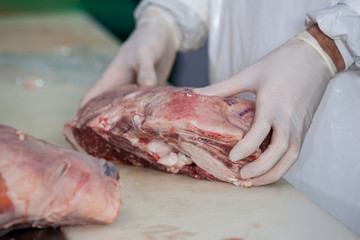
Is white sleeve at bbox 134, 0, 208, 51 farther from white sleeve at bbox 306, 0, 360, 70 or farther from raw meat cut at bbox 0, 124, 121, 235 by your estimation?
raw meat cut at bbox 0, 124, 121, 235

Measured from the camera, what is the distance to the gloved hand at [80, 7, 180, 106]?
198 cm

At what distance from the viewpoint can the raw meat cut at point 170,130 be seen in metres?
1.40

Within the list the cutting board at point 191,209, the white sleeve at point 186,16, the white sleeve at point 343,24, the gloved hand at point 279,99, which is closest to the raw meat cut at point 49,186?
the cutting board at point 191,209

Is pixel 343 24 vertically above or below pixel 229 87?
above

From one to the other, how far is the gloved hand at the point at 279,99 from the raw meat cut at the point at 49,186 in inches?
14.8

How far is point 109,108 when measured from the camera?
5.36 ft

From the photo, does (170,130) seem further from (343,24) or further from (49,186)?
(343,24)

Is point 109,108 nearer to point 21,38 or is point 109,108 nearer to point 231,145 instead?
point 231,145

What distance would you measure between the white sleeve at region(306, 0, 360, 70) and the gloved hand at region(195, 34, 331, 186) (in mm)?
78

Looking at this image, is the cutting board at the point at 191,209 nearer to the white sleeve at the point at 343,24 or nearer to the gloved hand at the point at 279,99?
the gloved hand at the point at 279,99

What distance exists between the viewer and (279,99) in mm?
1416

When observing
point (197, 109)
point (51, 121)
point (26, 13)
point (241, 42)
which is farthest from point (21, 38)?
point (197, 109)

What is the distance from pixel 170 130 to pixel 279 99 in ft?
1.05

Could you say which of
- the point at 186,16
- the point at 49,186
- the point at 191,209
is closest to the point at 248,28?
the point at 186,16
